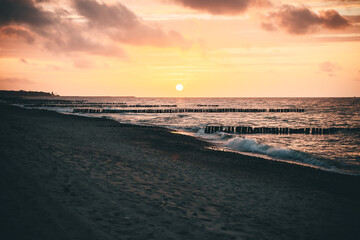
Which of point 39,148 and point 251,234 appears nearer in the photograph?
point 251,234

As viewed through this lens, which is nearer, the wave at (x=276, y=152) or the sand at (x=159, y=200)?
the sand at (x=159, y=200)

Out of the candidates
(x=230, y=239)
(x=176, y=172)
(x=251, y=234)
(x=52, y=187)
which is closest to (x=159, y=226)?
(x=230, y=239)

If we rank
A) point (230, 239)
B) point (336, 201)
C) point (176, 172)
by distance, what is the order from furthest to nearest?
point (176, 172)
point (336, 201)
point (230, 239)

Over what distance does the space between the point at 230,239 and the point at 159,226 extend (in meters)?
1.53

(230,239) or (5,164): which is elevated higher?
(5,164)

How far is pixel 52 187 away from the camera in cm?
697

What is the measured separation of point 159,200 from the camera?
279 inches

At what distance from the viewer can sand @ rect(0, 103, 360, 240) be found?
523 cm

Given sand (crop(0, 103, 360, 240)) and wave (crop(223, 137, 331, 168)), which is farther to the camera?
wave (crop(223, 137, 331, 168))

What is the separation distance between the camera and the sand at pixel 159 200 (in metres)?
5.23

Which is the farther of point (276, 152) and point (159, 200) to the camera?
point (276, 152)

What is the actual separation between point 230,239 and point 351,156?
52.8 feet

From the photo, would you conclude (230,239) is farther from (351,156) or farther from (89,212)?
(351,156)

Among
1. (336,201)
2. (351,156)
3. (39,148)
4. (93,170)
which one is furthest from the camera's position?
(351,156)
